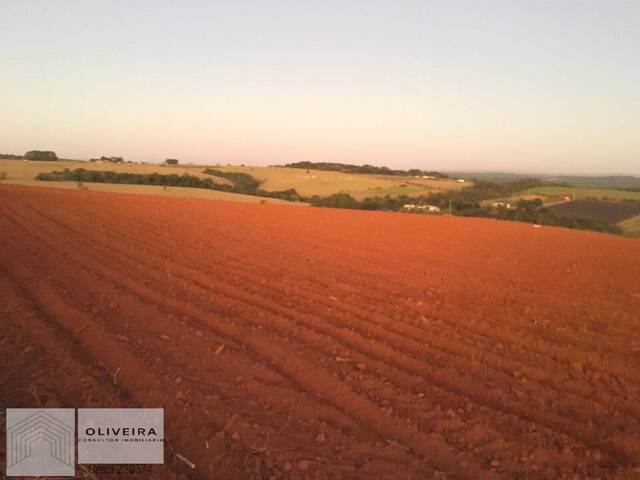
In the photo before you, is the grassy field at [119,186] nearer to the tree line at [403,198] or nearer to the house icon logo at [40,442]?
the tree line at [403,198]

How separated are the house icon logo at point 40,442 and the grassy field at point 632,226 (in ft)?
111

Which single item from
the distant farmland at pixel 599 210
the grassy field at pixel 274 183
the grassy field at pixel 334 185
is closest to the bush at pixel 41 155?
the grassy field at pixel 274 183

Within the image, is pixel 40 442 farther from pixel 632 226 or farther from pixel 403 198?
pixel 403 198

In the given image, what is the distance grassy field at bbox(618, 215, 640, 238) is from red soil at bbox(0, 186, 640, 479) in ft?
80.1

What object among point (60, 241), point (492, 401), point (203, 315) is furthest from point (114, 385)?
point (60, 241)

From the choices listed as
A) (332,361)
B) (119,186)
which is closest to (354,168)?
(119,186)

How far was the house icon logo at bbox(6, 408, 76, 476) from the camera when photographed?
10.0 feet

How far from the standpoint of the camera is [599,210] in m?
40.6

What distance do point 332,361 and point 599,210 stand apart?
43440mm

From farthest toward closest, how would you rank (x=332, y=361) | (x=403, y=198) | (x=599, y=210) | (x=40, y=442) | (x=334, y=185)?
(x=334, y=185), (x=403, y=198), (x=599, y=210), (x=332, y=361), (x=40, y=442)

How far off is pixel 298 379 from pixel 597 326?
480 cm

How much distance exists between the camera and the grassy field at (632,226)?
3018cm

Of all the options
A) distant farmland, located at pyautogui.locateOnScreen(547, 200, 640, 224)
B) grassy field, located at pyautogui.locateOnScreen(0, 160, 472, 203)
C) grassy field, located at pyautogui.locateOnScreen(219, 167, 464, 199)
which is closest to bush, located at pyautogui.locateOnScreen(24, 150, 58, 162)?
grassy field, located at pyautogui.locateOnScreen(0, 160, 472, 203)

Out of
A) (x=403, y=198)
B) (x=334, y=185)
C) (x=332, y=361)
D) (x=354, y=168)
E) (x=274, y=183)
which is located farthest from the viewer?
(x=354, y=168)
